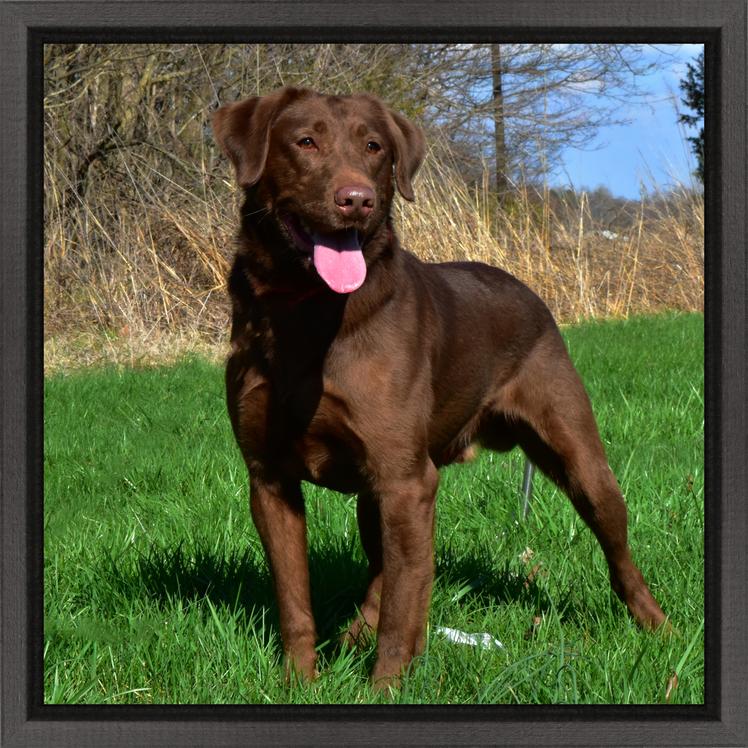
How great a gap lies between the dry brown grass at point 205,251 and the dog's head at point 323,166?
5.50 m

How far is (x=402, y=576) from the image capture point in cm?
320

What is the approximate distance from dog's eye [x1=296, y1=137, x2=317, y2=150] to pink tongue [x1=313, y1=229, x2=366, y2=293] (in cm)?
32

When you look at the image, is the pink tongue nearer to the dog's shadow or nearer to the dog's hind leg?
the dog's hind leg

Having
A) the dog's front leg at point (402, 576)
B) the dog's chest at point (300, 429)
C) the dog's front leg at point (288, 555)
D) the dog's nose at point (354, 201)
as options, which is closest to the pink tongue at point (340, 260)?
the dog's nose at point (354, 201)

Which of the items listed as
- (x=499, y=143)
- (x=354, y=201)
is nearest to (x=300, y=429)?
(x=354, y=201)

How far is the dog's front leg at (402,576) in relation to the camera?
3188 millimetres

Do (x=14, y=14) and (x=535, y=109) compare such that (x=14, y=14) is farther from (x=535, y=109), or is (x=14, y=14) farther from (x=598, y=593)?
(x=535, y=109)

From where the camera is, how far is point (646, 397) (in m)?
7.09

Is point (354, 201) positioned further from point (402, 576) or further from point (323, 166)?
point (402, 576)

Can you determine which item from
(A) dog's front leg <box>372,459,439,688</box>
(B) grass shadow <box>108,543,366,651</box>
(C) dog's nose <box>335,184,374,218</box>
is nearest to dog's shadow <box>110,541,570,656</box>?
(B) grass shadow <box>108,543,366,651</box>

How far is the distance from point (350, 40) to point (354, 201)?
637mm

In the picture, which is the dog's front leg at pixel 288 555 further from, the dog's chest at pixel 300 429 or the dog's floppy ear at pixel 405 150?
the dog's floppy ear at pixel 405 150

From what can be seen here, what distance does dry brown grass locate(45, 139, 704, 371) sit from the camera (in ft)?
30.0

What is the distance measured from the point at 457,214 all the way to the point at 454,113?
184cm
